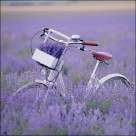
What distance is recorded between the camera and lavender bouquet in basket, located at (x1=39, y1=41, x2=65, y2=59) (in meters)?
3.38

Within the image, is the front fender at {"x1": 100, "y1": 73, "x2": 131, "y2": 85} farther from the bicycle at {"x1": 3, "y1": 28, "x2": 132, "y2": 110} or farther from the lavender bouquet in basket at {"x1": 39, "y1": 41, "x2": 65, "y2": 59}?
the lavender bouquet in basket at {"x1": 39, "y1": 41, "x2": 65, "y2": 59}

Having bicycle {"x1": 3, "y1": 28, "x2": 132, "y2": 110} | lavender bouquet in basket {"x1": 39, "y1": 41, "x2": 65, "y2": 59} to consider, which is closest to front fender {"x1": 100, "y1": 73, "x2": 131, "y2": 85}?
bicycle {"x1": 3, "y1": 28, "x2": 132, "y2": 110}

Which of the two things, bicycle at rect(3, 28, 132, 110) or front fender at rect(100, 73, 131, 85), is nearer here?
bicycle at rect(3, 28, 132, 110)

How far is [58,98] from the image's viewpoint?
3.51 m

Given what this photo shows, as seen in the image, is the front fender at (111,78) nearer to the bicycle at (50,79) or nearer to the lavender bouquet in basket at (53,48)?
→ the bicycle at (50,79)

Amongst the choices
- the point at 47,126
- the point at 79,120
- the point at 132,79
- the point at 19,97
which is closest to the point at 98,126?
the point at 79,120

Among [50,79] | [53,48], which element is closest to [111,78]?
[50,79]

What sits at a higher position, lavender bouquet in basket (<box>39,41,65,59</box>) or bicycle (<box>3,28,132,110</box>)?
lavender bouquet in basket (<box>39,41,65,59</box>)

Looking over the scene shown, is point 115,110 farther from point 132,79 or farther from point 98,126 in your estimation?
point 132,79

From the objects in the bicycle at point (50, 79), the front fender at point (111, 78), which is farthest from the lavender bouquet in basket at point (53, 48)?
the front fender at point (111, 78)

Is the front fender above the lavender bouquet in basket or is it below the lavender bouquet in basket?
below

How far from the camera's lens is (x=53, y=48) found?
3.42 m

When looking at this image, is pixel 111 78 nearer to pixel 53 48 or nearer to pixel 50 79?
pixel 50 79

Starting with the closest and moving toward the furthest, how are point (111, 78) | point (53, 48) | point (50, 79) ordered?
point (53, 48), point (50, 79), point (111, 78)
